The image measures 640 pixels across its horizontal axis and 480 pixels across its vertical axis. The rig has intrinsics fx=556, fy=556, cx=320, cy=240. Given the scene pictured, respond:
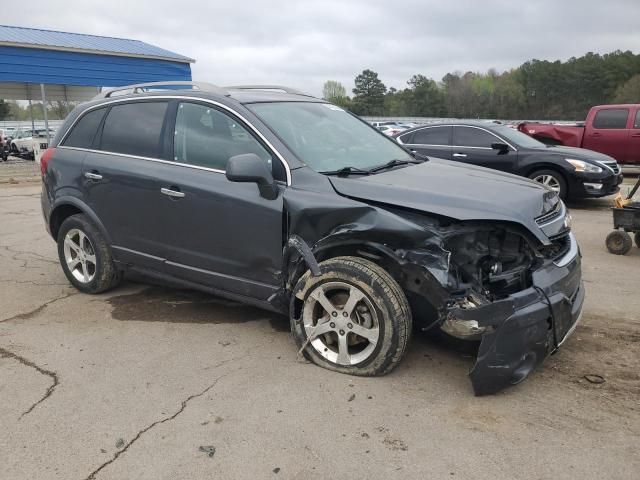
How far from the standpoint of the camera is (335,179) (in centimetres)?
367

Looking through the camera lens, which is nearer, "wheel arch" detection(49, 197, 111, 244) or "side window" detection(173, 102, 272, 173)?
"side window" detection(173, 102, 272, 173)

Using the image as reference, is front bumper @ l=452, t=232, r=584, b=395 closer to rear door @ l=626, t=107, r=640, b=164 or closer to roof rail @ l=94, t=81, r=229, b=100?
roof rail @ l=94, t=81, r=229, b=100

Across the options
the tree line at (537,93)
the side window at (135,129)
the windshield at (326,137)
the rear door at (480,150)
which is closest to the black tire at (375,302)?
the windshield at (326,137)

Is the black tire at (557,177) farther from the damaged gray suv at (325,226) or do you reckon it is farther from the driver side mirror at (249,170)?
the driver side mirror at (249,170)

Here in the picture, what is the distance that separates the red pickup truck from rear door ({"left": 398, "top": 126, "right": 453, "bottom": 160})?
424cm

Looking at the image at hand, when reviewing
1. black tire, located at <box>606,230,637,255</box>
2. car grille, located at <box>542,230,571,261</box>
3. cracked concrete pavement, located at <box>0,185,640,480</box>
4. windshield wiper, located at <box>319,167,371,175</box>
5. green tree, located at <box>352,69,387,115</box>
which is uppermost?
green tree, located at <box>352,69,387,115</box>

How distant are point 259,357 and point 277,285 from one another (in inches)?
20.2

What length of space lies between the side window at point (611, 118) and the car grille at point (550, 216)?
39.2 feet

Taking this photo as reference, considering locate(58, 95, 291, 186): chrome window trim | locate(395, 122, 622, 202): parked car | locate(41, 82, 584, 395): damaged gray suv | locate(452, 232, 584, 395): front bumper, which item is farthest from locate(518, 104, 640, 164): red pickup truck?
locate(452, 232, 584, 395): front bumper

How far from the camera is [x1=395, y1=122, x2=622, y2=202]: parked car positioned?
9.68 meters

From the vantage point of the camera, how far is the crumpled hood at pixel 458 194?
3.28 m

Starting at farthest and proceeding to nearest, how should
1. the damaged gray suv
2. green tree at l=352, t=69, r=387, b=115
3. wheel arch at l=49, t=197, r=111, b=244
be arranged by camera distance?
green tree at l=352, t=69, r=387, b=115 < wheel arch at l=49, t=197, r=111, b=244 < the damaged gray suv

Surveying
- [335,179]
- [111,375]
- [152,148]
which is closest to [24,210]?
[152,148]

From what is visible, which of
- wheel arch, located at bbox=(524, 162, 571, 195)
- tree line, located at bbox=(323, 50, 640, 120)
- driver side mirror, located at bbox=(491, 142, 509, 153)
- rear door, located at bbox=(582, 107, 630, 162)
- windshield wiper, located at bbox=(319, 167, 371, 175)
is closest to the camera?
windshield wiper, located at bbox=(319, 167, 371, 175)
